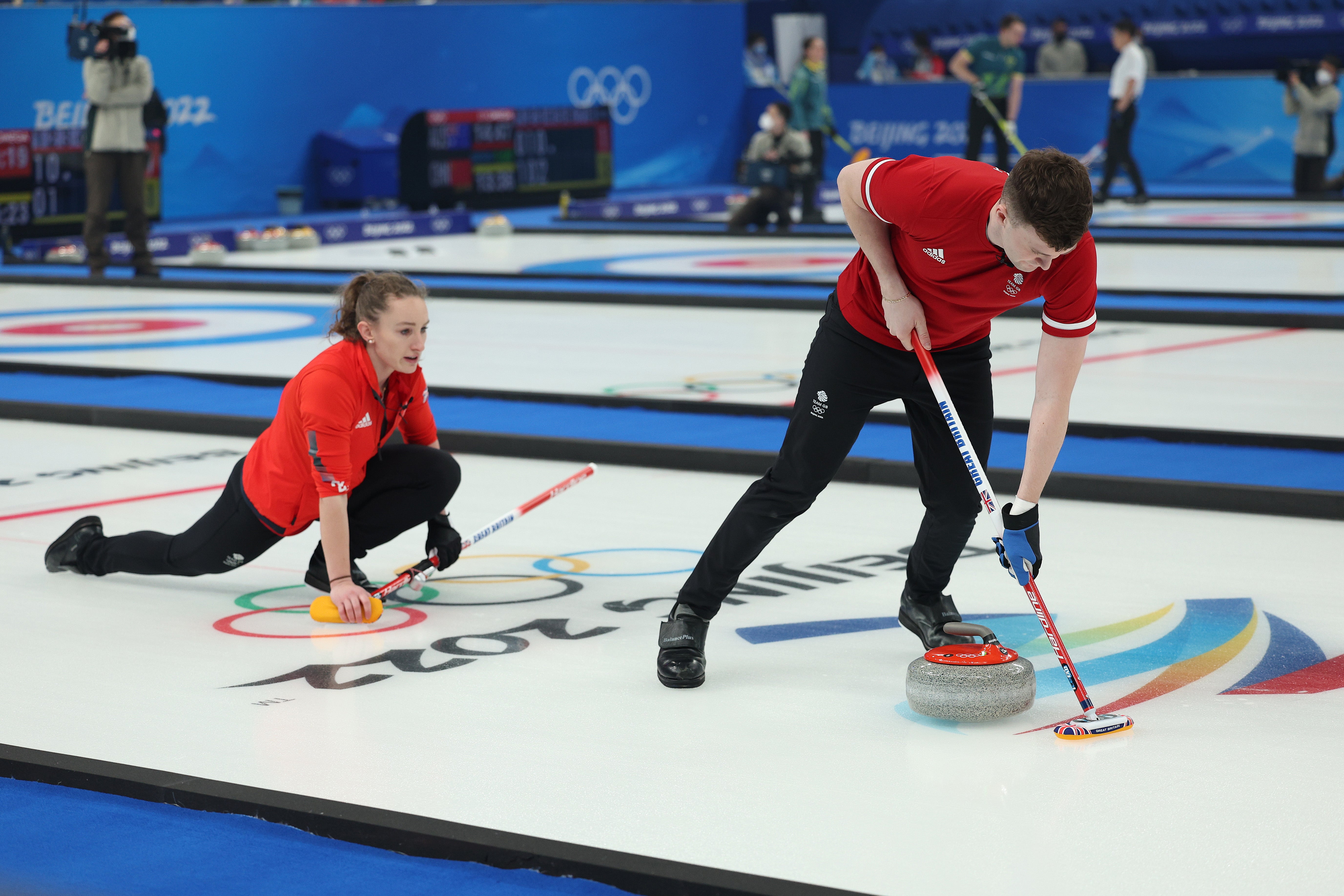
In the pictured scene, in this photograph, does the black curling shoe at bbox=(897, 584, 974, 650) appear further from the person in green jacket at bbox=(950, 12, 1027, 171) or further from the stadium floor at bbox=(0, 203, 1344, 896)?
the person in green jacket at bbox=(950, 12, 1027, 171)

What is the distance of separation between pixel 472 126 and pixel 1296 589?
1496 centimetres

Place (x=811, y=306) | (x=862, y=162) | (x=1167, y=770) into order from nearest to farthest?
Answer: (x=1167, y=770)
(x=862, y=162)
(x=811, y=306)

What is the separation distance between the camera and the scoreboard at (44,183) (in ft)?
44.9

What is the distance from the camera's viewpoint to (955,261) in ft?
9.36

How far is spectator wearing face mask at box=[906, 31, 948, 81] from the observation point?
78.1 ft

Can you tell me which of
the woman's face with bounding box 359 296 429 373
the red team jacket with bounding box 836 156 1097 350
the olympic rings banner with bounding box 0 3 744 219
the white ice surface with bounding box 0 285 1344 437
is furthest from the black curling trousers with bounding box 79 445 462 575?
the olympic rings banner with bounding box 0 3 744 219

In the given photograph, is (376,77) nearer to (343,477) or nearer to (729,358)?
(729,358)

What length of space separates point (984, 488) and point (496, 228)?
42.9 feet

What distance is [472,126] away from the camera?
1773cm

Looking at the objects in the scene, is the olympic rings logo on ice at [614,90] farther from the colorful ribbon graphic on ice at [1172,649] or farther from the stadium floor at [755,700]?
the colorful ribbon graphic on ice at [1172,649]

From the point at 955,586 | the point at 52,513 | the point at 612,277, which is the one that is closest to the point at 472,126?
the point at 612,277

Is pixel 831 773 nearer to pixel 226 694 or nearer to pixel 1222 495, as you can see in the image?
pixel 226 694

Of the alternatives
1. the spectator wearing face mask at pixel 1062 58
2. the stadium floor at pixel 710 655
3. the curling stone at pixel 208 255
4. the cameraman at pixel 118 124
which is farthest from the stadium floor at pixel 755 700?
the spectator wearing face mask at pixel 1062 58

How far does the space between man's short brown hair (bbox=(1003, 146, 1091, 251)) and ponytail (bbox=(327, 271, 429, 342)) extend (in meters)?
1.38
